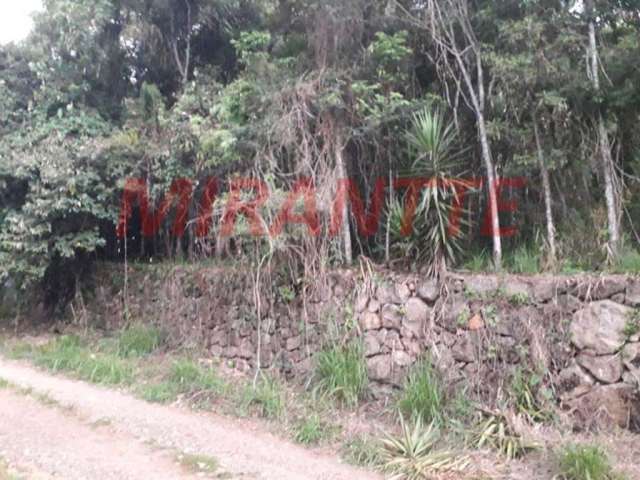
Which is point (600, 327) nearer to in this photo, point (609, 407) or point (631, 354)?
point (631, 354)

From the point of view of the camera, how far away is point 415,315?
705cm

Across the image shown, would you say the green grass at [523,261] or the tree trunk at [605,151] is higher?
the tree trunk at [605,151]

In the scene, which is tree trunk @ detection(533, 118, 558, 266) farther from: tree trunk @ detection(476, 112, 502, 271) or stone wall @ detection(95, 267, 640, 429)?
stone wall @ detection(95, 267, 640, 429)

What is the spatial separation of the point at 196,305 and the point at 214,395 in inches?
103

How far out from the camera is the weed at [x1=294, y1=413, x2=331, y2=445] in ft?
19.7

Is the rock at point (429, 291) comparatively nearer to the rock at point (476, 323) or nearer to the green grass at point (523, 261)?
the rock at point (476, 323)

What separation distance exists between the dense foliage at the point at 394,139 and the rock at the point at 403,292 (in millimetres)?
385

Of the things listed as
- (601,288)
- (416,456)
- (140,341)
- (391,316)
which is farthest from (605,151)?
(140,341)

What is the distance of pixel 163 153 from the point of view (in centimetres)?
985

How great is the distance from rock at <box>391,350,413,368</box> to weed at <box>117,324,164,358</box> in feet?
14.4

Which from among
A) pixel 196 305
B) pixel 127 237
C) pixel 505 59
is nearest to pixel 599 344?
pixel 505 59

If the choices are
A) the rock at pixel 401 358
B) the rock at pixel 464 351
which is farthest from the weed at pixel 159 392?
the rock at pixel 464 351

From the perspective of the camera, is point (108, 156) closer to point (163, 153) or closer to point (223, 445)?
point (163, 153)

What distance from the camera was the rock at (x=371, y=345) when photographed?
7.22 m
